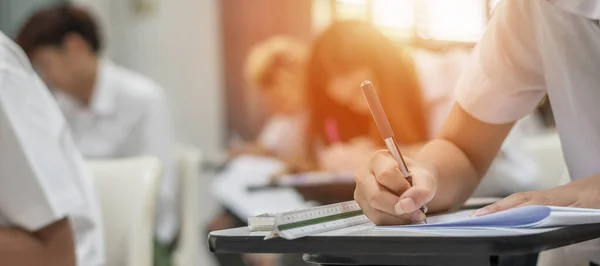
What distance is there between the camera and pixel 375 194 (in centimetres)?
73

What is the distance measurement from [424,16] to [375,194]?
3612mm

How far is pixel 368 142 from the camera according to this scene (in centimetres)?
213

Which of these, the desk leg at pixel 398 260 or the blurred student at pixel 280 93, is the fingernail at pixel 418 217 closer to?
the desk leg at pixel 398 260

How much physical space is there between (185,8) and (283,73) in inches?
38.8

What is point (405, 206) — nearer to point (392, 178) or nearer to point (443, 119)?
point (392, 178)

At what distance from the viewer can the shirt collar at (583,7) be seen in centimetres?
73

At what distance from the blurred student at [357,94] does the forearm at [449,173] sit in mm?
1031

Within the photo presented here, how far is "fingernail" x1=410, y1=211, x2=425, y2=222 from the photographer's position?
0.73m

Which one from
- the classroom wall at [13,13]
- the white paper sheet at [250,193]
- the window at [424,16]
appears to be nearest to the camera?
the white paper sheet at [250,193]

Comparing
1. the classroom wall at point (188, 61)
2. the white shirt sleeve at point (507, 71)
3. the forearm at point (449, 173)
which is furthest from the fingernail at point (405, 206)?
the classroom wall at point (188, 61)

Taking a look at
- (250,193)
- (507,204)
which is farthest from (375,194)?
(250,193)

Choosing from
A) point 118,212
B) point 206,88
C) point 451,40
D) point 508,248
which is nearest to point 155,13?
point 206,88

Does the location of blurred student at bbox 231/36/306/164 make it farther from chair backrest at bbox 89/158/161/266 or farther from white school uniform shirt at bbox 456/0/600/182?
white school uniform shirt at bbox 456/0/600/182

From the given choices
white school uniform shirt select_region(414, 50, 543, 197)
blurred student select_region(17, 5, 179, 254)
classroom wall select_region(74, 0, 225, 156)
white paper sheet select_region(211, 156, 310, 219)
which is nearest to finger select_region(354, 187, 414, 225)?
white school uniform shirt select_region(414, 50, 543, 197)
